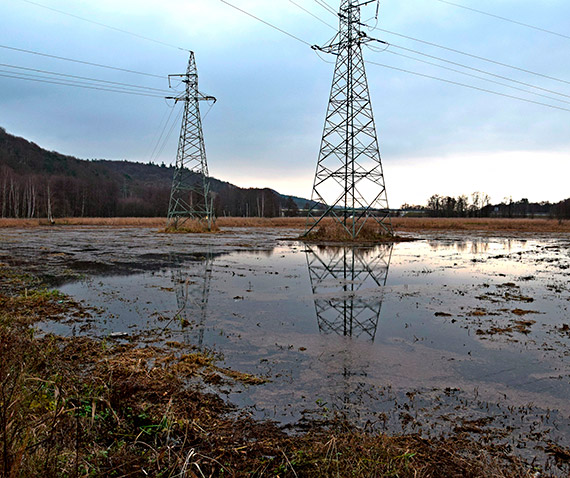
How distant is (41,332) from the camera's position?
539 cm

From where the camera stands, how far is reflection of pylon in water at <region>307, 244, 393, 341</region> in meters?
6.22

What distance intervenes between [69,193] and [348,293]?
111063 millimetres

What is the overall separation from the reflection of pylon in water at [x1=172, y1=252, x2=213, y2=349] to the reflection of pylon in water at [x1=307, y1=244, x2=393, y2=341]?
1.98 m

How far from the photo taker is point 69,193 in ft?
332

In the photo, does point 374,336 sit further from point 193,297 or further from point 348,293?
point 193,297

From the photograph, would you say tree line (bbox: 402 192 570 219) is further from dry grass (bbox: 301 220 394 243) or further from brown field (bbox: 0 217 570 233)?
dry grass (bbox: 301 220 394 243)

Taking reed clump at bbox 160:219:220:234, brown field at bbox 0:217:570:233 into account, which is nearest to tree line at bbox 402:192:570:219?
brown field at bbox 0:217:570:233

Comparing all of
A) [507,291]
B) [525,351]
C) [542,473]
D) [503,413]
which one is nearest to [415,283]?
[507,291]

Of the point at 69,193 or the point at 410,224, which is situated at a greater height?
the point at 69,193

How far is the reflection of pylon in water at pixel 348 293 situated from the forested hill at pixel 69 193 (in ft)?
220

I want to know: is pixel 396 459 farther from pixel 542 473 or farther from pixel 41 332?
pixel 41 332

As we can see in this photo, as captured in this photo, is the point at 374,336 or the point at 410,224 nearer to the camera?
the point at 374,336

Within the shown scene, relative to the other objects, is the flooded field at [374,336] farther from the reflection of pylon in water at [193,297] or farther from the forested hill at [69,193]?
the forested hill at [69,193]

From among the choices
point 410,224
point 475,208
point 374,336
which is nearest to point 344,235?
point 374,336
